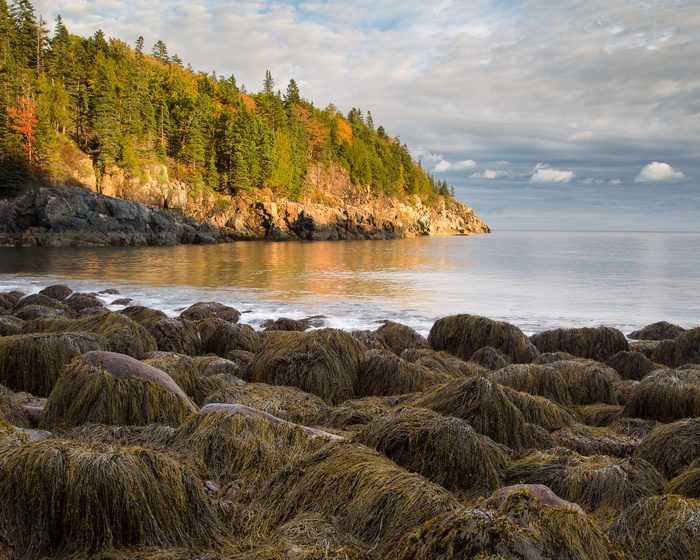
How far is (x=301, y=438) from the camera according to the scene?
3.62 metres

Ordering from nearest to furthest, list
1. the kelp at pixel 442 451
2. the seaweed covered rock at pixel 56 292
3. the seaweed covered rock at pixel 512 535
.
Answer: the seaweed covered rock at pixel 512 535 → the kelp at pixel 442 451 → the seaweed covered rock at pixel 56 292

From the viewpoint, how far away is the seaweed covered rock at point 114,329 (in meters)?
6.80

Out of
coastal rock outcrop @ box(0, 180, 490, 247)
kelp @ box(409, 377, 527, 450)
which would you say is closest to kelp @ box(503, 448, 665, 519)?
kelp @ box(409, 377, 527, 450)

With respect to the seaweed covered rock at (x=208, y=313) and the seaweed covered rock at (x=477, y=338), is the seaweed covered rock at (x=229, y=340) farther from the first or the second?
the seaweed covered rock at (x=477, y=338)

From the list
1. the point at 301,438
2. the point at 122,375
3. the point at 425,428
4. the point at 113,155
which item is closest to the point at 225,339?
the point at 122,375

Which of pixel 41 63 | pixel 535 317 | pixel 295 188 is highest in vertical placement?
pixel 41 63

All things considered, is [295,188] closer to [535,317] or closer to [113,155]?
[113,155]

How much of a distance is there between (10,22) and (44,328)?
75.9m

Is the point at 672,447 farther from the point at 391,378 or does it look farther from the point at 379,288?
the point at 379,288

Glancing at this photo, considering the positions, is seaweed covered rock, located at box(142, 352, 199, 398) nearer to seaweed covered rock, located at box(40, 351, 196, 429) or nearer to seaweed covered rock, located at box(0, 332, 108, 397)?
seaweed covered rock, located at box(40, 351, 196, 429)

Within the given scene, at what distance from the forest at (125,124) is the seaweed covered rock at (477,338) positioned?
50.9 m

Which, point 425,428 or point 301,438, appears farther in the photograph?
point 301,438

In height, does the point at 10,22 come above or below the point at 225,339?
above

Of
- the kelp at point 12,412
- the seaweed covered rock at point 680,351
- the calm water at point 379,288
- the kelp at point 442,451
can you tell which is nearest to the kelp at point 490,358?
the seaweed covered rock at point 680,351
